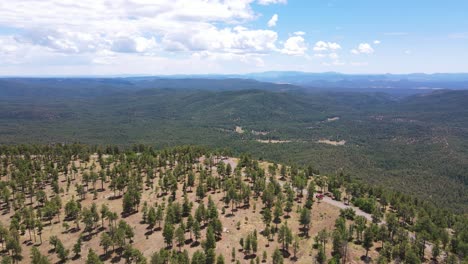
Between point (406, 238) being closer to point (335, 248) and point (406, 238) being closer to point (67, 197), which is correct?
point (335, 248)

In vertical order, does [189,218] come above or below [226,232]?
above

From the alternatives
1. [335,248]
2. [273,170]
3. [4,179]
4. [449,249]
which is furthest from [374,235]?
[4,179]

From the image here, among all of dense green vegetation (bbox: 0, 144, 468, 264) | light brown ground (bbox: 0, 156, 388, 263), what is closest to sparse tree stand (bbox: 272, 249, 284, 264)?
dense green vegetation (bbox: 0, 144, 468, 264)

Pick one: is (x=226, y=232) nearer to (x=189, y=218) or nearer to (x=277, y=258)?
(x=189, y=218)

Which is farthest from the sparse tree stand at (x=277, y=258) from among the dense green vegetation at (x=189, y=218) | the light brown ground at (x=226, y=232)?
the light brown ground at (x=226, y=232)

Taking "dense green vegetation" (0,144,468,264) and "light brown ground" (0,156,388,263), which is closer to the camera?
"dense green vegetation" (0,144,468,264)

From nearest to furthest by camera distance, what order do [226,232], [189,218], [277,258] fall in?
[277,258], [189,218], [226,232]

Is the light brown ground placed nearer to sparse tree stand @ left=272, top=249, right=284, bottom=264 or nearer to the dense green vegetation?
the dense green vegetation

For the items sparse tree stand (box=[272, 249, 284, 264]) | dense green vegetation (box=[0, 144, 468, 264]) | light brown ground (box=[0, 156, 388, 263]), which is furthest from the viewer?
light brown ground (box=[0, 156, 388, 263])

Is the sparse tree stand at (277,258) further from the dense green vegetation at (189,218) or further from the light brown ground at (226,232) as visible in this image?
the light brown ground at (226,232)

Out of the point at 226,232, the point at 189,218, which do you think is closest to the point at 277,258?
the point at 226,232

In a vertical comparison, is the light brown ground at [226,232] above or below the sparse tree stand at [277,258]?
below

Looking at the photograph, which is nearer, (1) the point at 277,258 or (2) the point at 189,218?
(1) the point at 277,258
